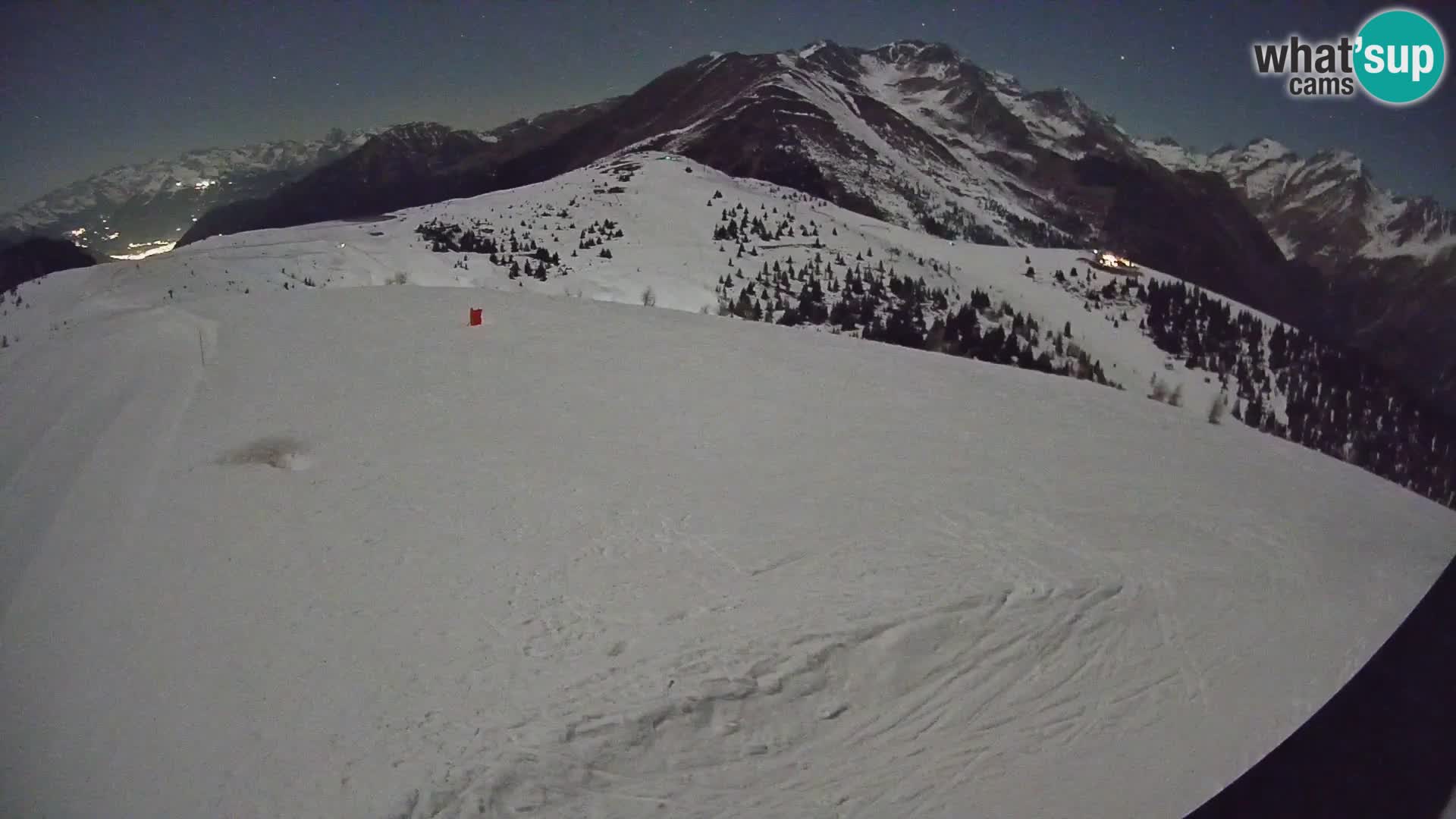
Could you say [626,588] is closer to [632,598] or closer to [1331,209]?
[632,598]

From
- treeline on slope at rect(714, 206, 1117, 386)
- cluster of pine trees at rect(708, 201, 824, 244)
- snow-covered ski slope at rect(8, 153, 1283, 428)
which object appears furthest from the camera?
cluster of pine trees at rect(708, 201, 824, 244)

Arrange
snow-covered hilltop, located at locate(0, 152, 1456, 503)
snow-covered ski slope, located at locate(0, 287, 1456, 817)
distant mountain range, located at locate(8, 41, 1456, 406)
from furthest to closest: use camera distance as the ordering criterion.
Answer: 1. snow-covered hilltop, located at locate(0, 152, 1456, 503)
2. distant mountain range, located at locate(8, 41, 1456, 406)
3. snow-covered ski slope, located at locate(0, 287, 1456, 817)

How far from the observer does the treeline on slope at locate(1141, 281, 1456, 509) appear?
4.41 m

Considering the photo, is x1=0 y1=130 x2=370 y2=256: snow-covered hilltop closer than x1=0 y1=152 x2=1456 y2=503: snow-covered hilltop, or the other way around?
x1=0 y1=130 x2=370 y2=256: snow-covered hilltop

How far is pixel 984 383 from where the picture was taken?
9.71 metres

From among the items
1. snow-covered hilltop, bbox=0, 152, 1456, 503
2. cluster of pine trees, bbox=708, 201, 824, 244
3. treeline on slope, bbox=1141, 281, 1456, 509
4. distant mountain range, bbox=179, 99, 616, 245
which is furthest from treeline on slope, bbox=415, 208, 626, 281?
treeline on slope, bbox=1141, 281, 1456, 509

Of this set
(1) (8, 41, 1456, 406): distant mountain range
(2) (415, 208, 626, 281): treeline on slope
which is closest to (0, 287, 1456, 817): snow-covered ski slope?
(1) (8, 41, 1456, 406): distant mountain range

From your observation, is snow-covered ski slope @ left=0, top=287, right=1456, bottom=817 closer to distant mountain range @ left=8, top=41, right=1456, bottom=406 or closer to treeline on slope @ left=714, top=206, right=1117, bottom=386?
distant mountain range @ left=8, top=41, right=1456, bottom=406

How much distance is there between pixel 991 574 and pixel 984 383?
4.85 meters

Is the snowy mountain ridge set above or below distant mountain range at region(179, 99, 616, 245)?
below

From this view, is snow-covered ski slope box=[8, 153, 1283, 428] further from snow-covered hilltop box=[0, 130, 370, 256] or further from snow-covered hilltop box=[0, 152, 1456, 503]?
snow-covered hilltop box=[0, 130, 370, 256]

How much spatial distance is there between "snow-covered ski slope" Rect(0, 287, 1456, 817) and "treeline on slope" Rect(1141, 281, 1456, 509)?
0.20m

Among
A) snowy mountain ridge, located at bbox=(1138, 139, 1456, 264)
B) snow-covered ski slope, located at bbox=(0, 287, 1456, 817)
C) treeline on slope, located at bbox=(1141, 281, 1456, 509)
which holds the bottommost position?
snow-covered ski slope, located at bbox=(0, 287, 1456, 817)

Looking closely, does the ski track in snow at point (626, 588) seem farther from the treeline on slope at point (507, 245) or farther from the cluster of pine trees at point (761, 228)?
the cluster of pine trees at point (761, 228)
